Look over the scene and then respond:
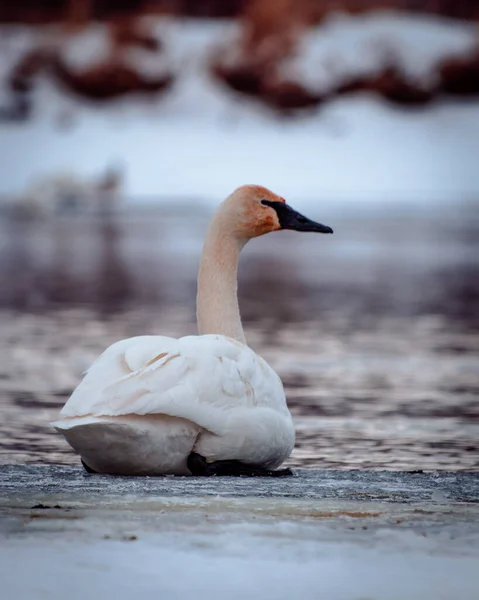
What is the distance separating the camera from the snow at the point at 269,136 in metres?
33.0

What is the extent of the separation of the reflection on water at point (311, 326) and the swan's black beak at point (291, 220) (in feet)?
2.98

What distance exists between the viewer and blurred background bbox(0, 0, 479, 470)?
11.1 metres

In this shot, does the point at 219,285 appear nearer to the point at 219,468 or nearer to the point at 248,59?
the point at 219,468

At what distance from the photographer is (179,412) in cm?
445

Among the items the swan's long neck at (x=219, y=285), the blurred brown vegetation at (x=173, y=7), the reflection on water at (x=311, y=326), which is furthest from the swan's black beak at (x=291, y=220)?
the blurred brown vegetation at (x=173, y=7)

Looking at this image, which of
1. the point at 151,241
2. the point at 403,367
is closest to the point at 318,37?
the point at 151,241

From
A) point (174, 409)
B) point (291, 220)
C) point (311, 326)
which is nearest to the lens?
point (174, 409)

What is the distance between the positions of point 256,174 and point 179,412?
27484mm

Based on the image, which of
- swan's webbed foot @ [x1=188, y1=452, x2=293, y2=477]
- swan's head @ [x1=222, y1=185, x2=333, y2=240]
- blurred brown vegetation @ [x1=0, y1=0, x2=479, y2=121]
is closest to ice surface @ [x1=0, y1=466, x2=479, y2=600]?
swan's webbed foot @ [x1=188, y1=452, x2=293, y2=477]

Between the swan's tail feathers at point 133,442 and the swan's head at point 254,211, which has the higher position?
the swan's head at point 254,211

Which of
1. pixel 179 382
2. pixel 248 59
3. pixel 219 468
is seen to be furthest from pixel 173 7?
pixel 179 382

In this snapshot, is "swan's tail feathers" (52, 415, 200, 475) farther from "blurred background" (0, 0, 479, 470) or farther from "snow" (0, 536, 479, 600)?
"blurred background" (0, 0, 479, 470)

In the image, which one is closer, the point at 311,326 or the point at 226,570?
the point at 226,570

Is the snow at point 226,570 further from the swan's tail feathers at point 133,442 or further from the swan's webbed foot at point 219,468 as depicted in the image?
the swan's webbed foot at point 219,468
